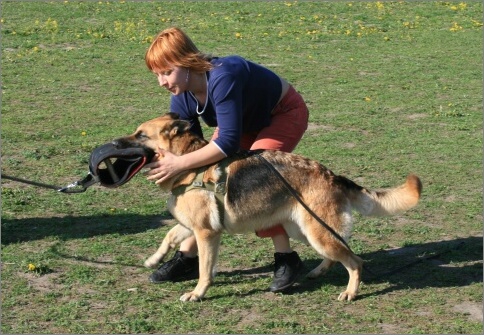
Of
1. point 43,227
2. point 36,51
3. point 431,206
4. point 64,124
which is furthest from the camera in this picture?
point 36,51

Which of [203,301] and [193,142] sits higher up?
[193,142]

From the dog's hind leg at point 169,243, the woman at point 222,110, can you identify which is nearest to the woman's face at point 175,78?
Answer: the woman at point 222,110

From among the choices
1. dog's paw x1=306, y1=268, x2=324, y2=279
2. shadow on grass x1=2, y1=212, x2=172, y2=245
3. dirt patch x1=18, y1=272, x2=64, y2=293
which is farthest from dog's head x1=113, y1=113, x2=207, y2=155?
shadow on grass x1=2, y1=212, x2=172, y2=245

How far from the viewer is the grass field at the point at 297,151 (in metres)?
5.59

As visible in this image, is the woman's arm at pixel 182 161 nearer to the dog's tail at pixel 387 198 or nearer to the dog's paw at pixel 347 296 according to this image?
the dog's tail at pixel 387 198

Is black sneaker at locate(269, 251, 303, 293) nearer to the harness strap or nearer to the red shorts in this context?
the red shorts

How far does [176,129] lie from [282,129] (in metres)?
0.81

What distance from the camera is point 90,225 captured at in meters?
7.28

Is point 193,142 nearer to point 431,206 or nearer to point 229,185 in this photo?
point 229,185

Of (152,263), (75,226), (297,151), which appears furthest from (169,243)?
(297,151)

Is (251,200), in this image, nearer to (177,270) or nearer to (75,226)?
(177,270)

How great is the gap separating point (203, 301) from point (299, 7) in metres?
16.1

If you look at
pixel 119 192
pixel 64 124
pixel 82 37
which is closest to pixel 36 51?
pixel 82 37

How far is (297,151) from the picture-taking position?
9.66m
